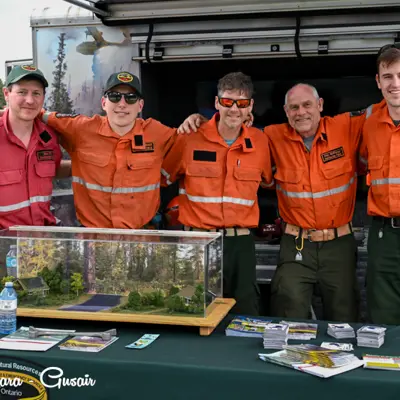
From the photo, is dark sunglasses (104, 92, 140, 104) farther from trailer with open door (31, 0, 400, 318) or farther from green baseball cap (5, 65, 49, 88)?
trailer with open door (31, 0, 400, 318)

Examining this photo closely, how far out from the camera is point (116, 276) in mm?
2871

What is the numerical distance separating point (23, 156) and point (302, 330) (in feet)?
6.77

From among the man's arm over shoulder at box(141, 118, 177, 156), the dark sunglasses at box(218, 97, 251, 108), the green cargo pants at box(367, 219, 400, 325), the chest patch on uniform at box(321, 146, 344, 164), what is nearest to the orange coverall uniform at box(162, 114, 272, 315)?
the man's arm over shoulder at box(141, 118, 177, 156)

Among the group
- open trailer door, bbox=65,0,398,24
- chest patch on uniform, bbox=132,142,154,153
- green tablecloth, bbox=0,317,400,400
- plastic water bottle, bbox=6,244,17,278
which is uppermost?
open trailer door, bbox=65,0,398,24

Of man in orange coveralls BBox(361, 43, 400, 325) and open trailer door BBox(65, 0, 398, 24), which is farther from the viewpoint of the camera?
open trailer door BBox(65, 0, 398, 24)

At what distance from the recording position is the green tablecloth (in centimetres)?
209

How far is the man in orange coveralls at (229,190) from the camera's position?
3650 millimetres

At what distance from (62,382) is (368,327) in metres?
1.34

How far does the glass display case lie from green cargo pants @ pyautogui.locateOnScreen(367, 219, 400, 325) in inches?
37.1

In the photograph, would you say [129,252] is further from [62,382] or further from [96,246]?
[62,382]

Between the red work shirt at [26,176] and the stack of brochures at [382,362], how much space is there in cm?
227

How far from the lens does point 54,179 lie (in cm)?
417

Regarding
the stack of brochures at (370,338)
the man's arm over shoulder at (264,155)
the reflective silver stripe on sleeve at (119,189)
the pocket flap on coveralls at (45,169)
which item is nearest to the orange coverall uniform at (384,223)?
the man's arm over shoulder at (264,155)

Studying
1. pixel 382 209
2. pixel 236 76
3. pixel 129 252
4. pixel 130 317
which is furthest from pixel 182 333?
pixel 236 76
